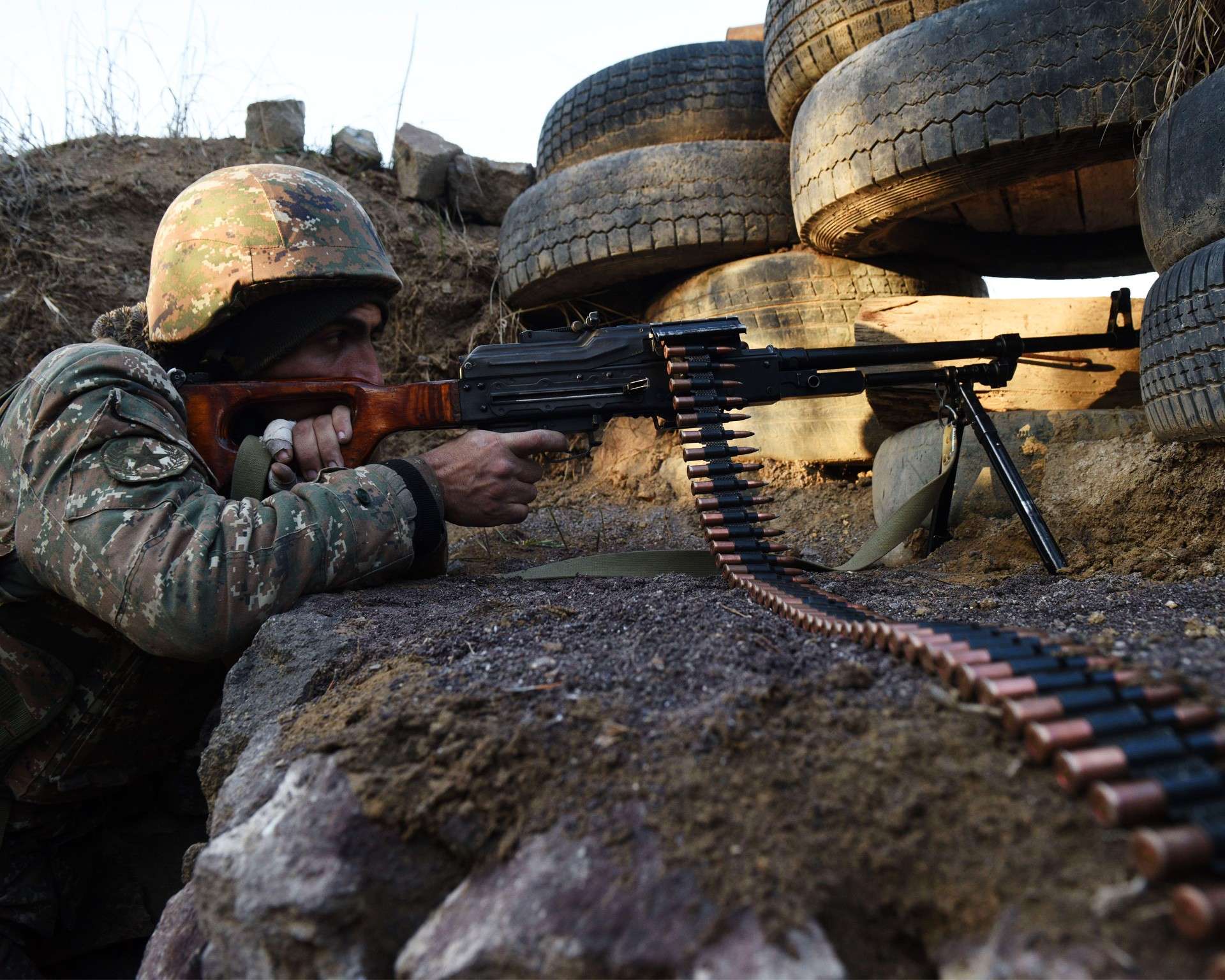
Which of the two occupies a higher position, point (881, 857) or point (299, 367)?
point (299, 367)

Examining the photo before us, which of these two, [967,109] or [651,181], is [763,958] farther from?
[651,181]

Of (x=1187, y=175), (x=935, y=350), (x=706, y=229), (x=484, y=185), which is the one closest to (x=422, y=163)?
(x=484, y=185)

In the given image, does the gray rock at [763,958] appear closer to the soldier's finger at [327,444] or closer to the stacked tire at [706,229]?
the soldier's finger at [327,444]

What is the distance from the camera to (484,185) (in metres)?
6.28

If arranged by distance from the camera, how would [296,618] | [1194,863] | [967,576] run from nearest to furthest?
1. [1194,863]
2. [296,618]
3. [967,576]

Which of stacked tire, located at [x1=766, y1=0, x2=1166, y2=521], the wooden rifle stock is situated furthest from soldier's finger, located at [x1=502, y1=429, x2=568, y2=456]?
stacked tire, located at [x1=766, y1=0, x2=1166, y2=521]

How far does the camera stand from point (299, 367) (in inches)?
128

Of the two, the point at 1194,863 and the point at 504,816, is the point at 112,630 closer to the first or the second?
the point at 504,816

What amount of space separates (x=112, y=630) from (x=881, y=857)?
226 cm

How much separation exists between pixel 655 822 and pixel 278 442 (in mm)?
2173

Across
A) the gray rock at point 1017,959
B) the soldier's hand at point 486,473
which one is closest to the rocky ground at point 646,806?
the gray rock at point 1017,959

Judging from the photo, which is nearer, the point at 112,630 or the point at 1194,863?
the point at 1194,863

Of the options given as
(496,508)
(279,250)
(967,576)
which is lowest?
(967,576)

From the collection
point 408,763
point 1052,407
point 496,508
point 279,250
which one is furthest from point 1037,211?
point 408,763
